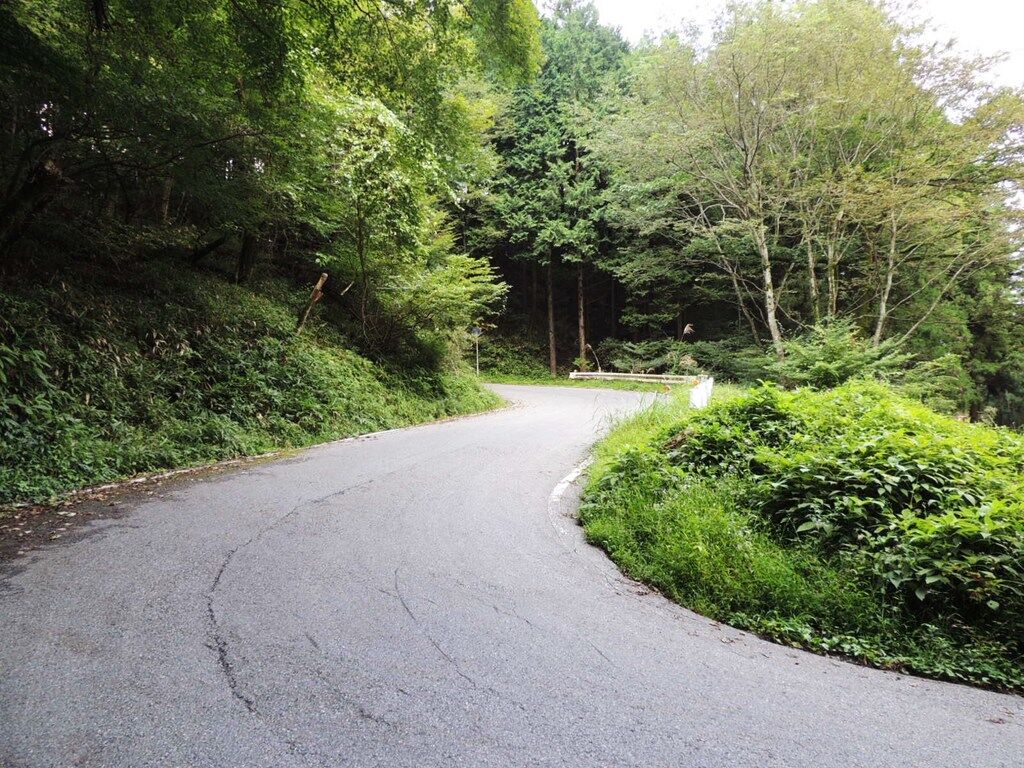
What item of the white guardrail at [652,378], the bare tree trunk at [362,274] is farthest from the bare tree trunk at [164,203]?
the white guardrail at [652,378]

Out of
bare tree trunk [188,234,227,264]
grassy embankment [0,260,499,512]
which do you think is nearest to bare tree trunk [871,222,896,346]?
grassy embankment [0,260,499,512]

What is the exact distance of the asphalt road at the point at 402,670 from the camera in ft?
6.38

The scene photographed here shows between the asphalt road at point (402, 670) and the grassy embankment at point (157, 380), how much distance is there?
2.03m

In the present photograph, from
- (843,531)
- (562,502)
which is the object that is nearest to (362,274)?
(562,502)

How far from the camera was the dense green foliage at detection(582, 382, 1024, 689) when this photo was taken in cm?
292

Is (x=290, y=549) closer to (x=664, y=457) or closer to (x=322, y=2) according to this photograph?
(x=664, y=457)

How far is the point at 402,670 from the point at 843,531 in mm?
3330

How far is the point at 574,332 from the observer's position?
2825 cm

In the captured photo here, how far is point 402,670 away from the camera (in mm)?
2391

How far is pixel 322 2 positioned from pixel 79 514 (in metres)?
5.58

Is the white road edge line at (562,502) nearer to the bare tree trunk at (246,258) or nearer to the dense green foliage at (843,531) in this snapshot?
the dense green foliage at (843,531)

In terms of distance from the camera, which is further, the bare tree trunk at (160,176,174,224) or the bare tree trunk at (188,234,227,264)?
the bare tree trunk at (188,234,227,264)

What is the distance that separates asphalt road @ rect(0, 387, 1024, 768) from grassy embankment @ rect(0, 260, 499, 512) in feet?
6.66

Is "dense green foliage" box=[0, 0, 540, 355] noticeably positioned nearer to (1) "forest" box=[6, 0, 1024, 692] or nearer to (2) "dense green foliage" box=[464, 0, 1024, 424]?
(1) "forest" box=[6, 0, 1024, 692]
